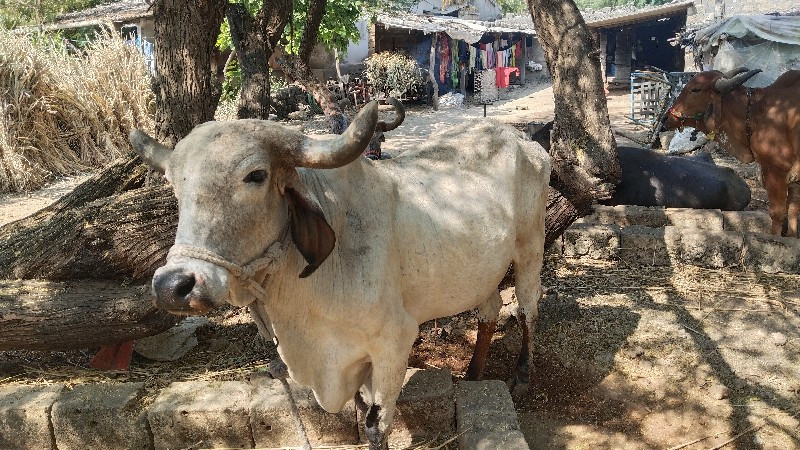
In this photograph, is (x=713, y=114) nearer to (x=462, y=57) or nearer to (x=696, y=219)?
(x=696, y=219)

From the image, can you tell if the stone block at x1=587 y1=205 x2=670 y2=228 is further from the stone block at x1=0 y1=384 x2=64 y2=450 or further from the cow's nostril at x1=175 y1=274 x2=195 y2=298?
the cow's nostril at x1=175 y1=274 x2=195 y2=298

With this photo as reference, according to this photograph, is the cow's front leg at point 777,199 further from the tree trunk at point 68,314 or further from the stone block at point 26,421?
the stone block at point 26,421

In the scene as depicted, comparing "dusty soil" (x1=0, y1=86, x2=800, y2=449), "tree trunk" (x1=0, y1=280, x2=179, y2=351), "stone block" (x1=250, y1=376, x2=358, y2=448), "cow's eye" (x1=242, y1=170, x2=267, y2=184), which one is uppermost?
"cow's eye" (x1=242, y1=170, x2=267, y2=184)

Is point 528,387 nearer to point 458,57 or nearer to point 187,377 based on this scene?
point 187,377

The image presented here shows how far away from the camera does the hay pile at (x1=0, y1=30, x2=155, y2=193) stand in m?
10.6

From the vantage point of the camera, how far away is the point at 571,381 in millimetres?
4512

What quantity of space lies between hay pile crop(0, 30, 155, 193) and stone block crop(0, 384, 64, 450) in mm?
7947

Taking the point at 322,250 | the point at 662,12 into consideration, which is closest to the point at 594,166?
the point at 322,250

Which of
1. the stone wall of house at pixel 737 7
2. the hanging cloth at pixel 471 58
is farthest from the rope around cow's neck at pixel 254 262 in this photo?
the stone wall of house at pixel 737 7

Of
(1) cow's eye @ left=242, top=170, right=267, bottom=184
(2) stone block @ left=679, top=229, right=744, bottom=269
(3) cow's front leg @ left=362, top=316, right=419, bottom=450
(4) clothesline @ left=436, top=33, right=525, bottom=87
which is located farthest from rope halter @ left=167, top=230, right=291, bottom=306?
(4) clothesline @ left=436, top=33, right=525, bottom=87

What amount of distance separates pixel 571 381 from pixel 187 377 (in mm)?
2579

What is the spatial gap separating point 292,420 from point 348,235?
48.7 inches

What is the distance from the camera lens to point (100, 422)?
3.50 m

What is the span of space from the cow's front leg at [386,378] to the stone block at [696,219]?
15.3 ft
